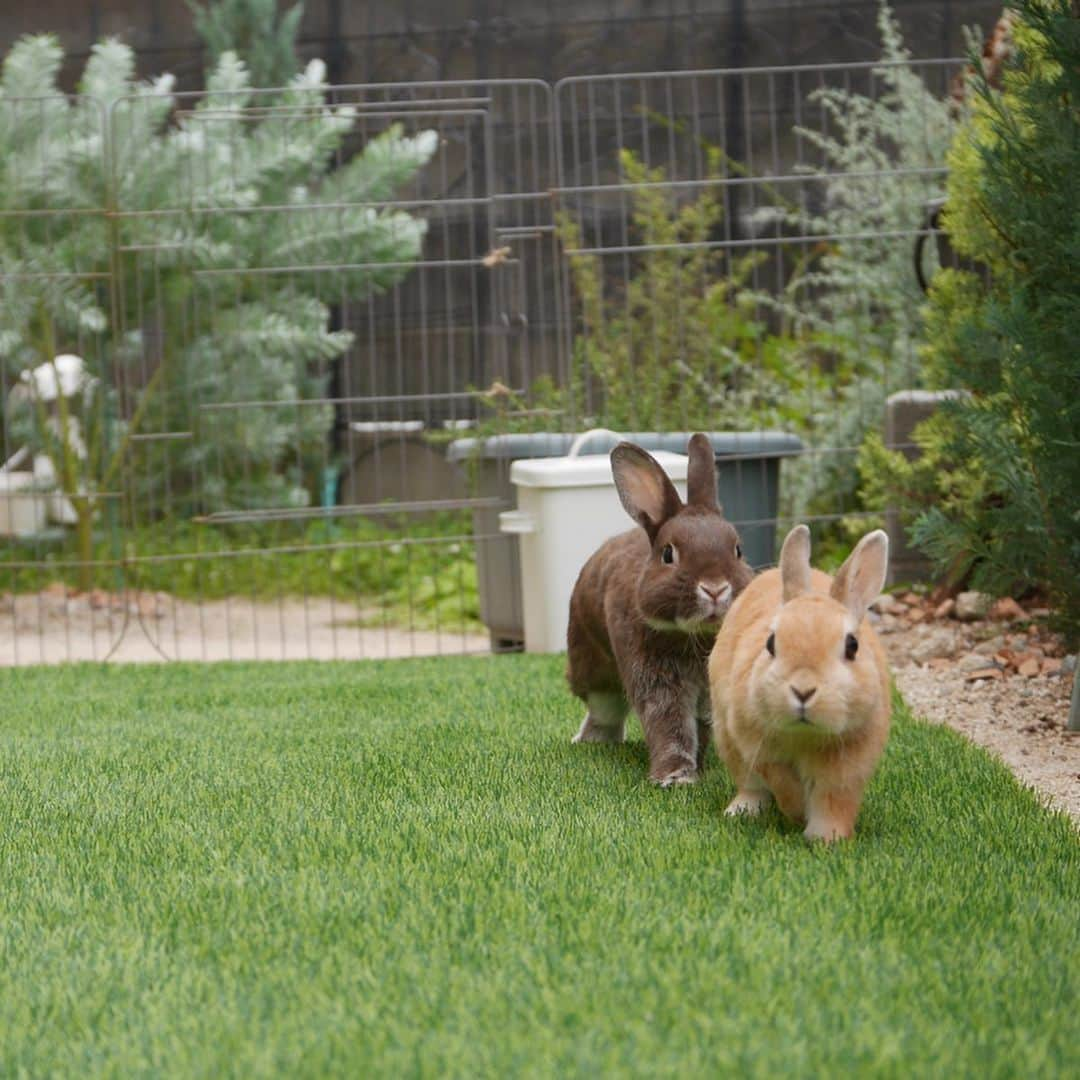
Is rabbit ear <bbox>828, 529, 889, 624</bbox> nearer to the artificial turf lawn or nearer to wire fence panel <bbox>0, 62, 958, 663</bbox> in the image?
the artificial turf lawn

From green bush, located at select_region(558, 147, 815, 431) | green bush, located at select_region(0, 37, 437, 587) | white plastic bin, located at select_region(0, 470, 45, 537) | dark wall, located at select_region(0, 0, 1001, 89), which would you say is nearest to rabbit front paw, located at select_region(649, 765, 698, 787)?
green bush, located at select_region(558, 147, 815, 431)

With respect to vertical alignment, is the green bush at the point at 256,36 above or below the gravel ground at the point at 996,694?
above

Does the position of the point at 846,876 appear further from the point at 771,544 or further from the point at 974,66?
the point at 771,544

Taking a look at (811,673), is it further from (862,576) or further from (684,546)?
(684,546)

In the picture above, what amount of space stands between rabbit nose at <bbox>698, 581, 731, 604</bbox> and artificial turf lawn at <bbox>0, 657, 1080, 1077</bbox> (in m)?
0.41

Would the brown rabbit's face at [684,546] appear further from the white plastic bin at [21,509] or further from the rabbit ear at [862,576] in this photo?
the white plastic bin at [21,509]

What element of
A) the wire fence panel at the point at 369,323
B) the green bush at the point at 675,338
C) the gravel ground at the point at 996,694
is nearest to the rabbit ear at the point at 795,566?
the gravel ground at the point at 996,694

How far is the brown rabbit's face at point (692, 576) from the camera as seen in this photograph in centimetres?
363

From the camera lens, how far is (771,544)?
6.89m

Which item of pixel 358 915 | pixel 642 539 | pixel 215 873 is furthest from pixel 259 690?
pixel 358 915

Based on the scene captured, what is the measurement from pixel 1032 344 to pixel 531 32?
6.47 metres

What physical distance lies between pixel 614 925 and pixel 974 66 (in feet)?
9.87

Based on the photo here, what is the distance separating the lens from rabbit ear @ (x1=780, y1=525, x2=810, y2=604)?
10.3 ft

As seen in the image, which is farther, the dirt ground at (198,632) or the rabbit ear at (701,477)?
the dirt ground at (198,632)
